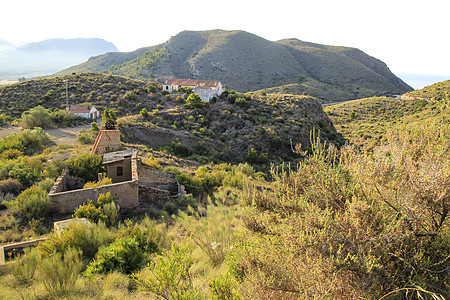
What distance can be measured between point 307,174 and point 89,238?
5.97m

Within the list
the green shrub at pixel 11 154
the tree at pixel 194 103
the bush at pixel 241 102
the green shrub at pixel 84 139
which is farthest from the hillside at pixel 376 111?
the green shrub at pixel 11 154

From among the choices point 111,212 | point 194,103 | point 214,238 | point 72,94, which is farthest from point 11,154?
point 72,94

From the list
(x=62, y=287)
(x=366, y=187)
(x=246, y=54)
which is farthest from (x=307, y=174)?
(x=246, y=54)

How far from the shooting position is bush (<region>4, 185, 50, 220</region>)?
8.77 m

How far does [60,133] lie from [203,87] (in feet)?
81.6

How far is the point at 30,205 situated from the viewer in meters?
8.85

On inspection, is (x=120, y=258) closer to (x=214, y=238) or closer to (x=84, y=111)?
(x=214, y=238)

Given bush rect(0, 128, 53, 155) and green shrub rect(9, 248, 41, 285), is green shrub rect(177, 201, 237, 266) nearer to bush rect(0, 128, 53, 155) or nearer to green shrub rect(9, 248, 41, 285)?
green shrub rect(9, 248, 41, 285)

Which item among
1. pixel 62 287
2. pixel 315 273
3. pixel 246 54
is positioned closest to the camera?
pixel 315 273

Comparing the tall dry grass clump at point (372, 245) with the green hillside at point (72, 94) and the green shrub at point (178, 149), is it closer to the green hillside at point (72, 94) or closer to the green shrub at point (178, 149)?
the green shrub at point (178, 149)

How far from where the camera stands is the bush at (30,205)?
28.8 feet

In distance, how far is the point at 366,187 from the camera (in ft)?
13.4

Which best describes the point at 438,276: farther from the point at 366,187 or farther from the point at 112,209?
the point at 112,209

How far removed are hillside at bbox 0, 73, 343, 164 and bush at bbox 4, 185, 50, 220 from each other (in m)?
14.5
